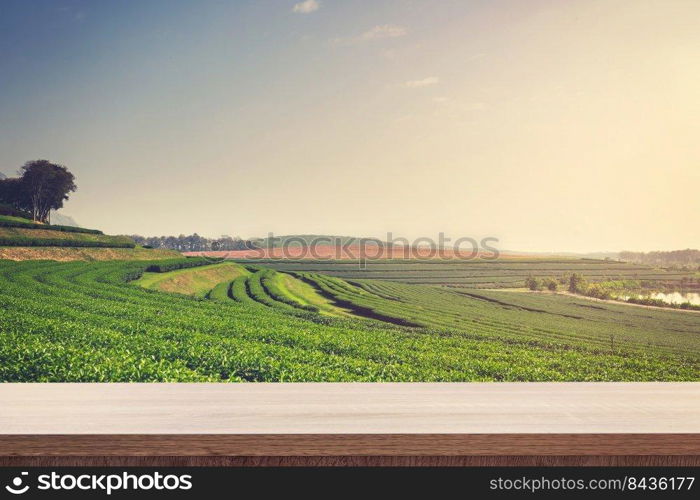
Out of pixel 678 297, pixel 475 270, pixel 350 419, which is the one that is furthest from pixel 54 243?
pixel 678 297

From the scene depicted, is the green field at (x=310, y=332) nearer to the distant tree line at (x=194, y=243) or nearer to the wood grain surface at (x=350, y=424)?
the distant tree line at (x=194, y=243)

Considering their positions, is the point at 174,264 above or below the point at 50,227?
below

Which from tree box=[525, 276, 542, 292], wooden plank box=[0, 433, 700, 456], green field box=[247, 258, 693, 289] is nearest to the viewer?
wooden plank box=[0, 433, 700, 456]

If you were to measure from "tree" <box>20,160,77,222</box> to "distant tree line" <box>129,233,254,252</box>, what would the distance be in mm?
844

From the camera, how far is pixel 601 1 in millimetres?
6309

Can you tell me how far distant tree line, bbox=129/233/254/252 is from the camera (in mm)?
6652

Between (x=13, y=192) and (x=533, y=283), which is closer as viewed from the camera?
(x=13, y=192)

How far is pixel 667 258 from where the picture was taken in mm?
6699

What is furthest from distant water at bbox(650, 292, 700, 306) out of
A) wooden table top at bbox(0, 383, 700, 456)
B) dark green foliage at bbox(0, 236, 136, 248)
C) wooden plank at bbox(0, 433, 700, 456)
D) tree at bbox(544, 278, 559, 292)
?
dark green foliage at bbox(0, 236, 136, 248)

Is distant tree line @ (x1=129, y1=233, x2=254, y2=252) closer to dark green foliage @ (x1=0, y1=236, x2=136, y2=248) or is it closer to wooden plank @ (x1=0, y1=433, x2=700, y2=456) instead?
dark green foliage @ (x1=0, y1=236, x2=136, y2=248)

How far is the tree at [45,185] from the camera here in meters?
6.17

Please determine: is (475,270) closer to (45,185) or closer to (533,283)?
(533,283)

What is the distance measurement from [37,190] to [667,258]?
22.8ft

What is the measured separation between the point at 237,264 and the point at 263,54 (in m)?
2.41
